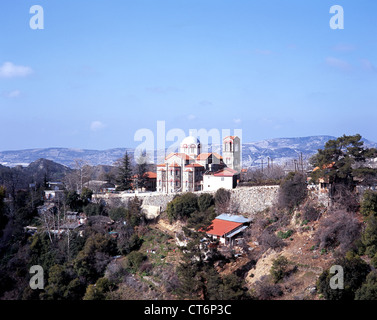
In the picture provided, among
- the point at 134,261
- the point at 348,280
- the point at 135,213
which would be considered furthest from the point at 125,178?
the point at 348,280

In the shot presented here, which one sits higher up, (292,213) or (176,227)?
(292,213)

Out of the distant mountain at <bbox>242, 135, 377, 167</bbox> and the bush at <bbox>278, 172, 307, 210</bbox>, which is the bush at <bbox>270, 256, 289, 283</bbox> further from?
the distant mountain at <bbox>242, 135, 377, 167</bbox>

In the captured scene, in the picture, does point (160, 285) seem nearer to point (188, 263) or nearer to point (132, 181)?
point (188, 263)

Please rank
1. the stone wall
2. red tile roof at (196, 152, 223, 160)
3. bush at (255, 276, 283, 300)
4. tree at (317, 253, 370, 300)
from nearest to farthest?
tree at (317, 253, 370, 300) < bush at (255, 276, 283, 300) < the stone wall < red tile roof at (196, 152, 223, 160)

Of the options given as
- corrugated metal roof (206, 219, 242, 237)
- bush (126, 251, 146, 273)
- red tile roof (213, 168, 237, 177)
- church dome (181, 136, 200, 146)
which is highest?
church dome (181, 136, 200, 146)

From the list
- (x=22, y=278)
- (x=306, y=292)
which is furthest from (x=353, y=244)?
Answer: (x=22, y=278)

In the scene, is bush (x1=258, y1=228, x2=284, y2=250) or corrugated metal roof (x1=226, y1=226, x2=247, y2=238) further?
corrugated metal roof (x1=226, y1=226, x2=247, y2=238)

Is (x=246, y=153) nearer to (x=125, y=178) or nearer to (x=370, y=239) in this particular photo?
(x=125, y=178)

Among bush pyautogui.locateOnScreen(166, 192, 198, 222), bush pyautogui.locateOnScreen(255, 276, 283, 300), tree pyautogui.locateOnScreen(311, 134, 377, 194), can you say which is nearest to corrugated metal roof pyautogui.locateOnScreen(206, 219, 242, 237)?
bush pyautogui.locateOnScreen(166, 192, 198, 222)
